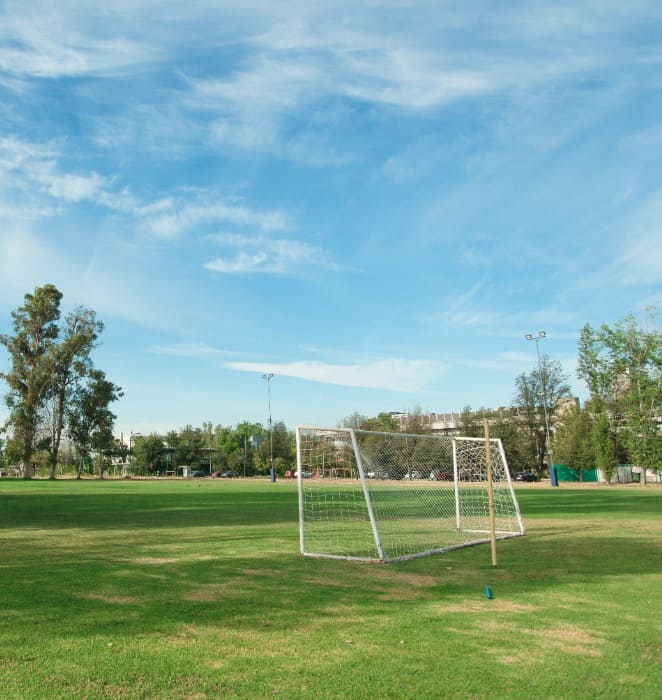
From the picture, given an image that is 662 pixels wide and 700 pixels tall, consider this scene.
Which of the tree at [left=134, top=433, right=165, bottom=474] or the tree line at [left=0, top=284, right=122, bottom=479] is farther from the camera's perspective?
the tree at [left=134, top=433, right=165, bottom=474]

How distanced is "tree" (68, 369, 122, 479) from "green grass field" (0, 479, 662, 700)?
6458 cm

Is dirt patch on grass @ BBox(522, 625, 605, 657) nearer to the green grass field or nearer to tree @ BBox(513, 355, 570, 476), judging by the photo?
the green grass field

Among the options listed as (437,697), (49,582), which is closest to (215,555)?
(49,582)

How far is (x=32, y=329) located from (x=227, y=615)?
233 feet

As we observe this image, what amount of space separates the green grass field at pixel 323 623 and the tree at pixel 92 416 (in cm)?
6458

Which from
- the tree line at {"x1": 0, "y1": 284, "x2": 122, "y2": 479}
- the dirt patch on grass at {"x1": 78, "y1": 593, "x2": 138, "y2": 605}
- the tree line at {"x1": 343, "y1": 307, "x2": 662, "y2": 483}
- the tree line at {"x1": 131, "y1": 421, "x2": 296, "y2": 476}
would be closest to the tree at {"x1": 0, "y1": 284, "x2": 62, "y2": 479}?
the tree line at {"x1": 0, "y1": 284, "x2": 122, "y2": 479}

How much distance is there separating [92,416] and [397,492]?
63.9 m

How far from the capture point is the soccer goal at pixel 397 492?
37.3 feet

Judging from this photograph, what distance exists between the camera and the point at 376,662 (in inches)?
191

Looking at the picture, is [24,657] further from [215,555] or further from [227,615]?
[215,555]

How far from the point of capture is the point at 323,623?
19.8 ft

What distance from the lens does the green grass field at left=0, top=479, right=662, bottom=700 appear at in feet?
14.5

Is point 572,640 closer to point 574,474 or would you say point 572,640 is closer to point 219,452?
point 574,474

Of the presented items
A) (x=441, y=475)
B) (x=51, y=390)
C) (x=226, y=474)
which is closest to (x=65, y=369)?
(x=51, y=390)
